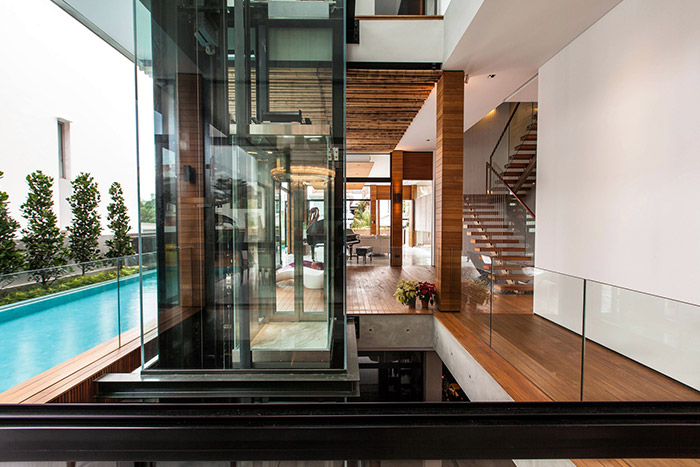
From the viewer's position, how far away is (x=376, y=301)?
5.29 meters

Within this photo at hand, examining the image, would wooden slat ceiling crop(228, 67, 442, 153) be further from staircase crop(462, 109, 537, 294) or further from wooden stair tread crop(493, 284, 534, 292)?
staircase crop(462, 109, 537, 294)

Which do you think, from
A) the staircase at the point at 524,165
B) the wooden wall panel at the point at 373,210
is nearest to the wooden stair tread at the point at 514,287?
the staircase at the point at 524,165

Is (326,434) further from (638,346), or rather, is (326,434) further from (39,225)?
(39,225)

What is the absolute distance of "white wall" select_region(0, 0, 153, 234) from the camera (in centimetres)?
403

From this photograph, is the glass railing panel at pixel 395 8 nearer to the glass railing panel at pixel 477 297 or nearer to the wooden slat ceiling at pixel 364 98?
the wooden slat ceiling at pixel 364 98

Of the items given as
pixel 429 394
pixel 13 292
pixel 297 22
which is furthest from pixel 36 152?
pixel 429 394

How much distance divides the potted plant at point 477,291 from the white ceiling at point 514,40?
290 cm

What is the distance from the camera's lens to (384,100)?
535 cm

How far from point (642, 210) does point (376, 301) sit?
362cm

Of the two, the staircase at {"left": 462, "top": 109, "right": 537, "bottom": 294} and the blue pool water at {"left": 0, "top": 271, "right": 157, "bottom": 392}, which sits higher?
the staircase at {"left": 462, "top": 109, "right": 537, "bottom": 294}

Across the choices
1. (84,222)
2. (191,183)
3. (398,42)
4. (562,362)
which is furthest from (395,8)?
(84,222)

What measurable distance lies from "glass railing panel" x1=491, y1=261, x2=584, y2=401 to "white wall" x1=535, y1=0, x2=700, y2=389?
0.04 metres

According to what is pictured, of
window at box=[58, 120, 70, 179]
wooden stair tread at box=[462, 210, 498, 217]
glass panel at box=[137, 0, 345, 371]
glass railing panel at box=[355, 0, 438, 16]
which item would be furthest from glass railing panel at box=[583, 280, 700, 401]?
window at box=[58, 120, 70, 179]

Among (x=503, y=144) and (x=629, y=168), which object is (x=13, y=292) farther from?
(x=503, y=144)
